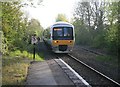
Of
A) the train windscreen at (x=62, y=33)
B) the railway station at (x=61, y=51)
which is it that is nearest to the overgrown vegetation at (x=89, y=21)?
the railway station at (x=61, y=51)

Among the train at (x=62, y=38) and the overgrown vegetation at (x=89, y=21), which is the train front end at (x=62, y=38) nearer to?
the train at (x=62, y=38)

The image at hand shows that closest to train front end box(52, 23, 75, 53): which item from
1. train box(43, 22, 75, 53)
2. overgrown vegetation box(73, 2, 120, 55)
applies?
train box(43, 22, 75, 53)

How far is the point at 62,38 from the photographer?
96.7ft

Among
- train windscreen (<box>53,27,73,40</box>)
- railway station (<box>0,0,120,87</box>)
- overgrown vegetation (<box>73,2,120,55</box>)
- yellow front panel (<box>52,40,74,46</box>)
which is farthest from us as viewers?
overgrown vegetation (<box>73,2,120,55</box>)

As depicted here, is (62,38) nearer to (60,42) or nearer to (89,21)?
(60,42)

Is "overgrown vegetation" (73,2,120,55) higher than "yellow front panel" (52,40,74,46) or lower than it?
higher

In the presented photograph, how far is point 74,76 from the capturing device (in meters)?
14.2

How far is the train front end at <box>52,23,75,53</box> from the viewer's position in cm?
2917

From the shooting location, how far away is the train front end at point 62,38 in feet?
95.7

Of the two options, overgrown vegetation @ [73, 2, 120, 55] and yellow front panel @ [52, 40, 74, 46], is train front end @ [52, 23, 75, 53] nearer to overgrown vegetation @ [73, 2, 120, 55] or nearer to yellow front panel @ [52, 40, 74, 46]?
yellow front panel @ [52, 40, 74, 46]

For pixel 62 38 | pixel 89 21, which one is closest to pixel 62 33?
pixel 62 38

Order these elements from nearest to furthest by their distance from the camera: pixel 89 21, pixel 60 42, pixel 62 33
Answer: pixel 60 42 → pixel 62 33 → pixel 89 21

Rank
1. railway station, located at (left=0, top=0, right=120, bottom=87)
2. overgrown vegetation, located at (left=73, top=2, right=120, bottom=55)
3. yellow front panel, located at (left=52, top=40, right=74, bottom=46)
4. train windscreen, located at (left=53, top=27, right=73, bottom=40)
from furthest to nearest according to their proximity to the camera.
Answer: overgrown vegetation, located at (left=73, top=2, right=120, bottom=55), train windscreen, located at (left=53, top=27, right=73, bottom=40), yellow front panel, located at (left=52, top=40, right=74, bottom=46), railway station, located at (left=0, top=0, right=120, bottom=87)

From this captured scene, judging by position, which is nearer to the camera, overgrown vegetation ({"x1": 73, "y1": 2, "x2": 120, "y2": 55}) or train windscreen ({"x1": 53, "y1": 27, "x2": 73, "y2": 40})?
train windscreen ({"x1": 53, "y1": 27, "x2": 73, "y2": 40})
